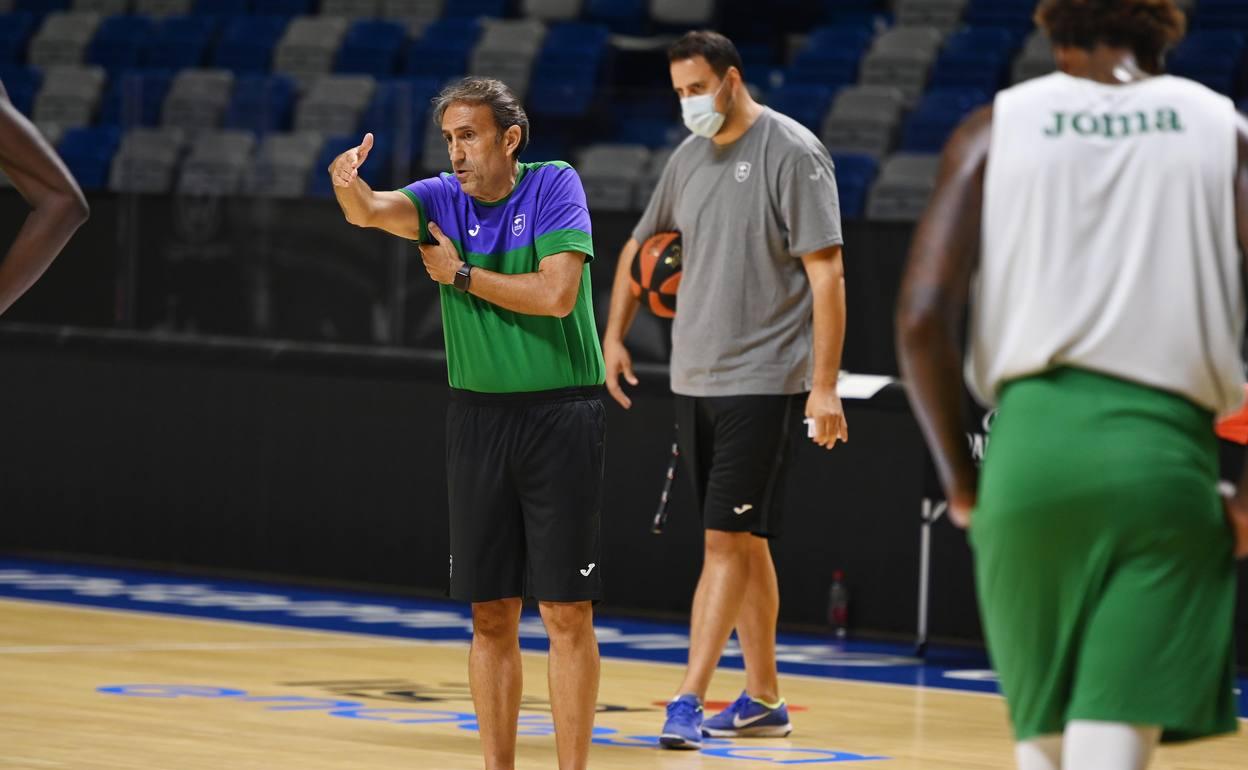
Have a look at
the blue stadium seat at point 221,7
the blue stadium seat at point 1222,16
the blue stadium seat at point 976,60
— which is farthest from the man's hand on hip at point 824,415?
the blue stadium seat at point 221,7

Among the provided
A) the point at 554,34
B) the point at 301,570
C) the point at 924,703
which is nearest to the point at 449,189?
the point at 924,703

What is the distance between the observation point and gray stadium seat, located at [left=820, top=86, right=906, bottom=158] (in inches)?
500

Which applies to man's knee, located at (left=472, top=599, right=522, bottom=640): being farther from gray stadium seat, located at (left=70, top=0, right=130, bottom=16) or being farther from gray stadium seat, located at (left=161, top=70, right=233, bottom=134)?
gray stadium seat, located at (left=70, top=0, right=130, bottom=16)

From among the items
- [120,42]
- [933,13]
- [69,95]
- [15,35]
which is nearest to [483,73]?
[69,95]

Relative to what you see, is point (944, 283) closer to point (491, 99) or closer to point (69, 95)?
point (491, 99)

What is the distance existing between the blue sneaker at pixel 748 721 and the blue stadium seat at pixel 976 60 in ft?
22.4

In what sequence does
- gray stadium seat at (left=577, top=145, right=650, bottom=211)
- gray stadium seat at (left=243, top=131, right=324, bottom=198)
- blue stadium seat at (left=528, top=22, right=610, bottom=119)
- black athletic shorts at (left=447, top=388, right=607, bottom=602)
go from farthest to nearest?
blue stadium seat at (left=528, top=22, right=610, bottom=119) < gray stadium seat at (left=577, top=145, right=650, bottom=211) < gray stadium seat at (left=243, top=131, right=324, bottom=198) < black athletic shorts at (left=447, top=388, right=607, bottom=602)

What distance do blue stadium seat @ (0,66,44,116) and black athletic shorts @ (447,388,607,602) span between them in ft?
29.7

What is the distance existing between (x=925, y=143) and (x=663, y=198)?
18.5 ft

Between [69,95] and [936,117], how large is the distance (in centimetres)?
500

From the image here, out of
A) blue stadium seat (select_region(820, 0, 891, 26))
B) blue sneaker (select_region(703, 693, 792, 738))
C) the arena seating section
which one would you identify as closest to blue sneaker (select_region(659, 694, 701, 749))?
blue sneaker (select_region(703, 693, 792, 738))

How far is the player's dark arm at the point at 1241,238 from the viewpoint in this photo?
3.13m

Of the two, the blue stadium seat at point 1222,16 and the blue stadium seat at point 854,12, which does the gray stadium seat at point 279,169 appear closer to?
the blue stadium seat at point 854,12

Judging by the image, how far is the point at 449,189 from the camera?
547 centimetres
